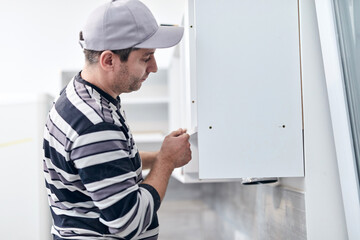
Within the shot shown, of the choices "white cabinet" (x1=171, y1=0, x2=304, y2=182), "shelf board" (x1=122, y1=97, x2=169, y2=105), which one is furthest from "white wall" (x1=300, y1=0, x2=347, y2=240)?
"shelf board" (x1=122, y1=97, x2=169, y2=105)

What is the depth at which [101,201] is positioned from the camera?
97 cm

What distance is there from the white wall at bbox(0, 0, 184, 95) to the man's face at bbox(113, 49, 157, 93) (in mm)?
1765

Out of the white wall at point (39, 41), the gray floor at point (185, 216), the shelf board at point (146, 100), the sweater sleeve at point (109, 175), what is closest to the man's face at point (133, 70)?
the sweater sleeve at point (109, 175)

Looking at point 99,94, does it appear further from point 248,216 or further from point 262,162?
point 248,216

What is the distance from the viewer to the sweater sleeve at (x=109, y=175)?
965mm

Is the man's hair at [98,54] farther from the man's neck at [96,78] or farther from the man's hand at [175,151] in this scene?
the man's hand at [175,151]

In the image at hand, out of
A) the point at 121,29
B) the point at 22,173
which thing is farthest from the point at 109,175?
the point at 22,173

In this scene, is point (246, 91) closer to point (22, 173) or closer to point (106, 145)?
point (106, 145)

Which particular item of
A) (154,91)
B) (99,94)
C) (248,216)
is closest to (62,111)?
(99,94)

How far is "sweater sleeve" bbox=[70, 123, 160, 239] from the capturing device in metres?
0.97

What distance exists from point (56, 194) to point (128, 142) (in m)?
0.23

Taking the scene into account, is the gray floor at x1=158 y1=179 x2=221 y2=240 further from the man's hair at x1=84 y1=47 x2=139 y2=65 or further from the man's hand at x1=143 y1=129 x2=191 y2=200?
the man's hair at x1=84 y1=47 x2=139 y2=65

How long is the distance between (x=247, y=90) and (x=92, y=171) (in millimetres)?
496

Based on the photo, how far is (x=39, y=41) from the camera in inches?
111
